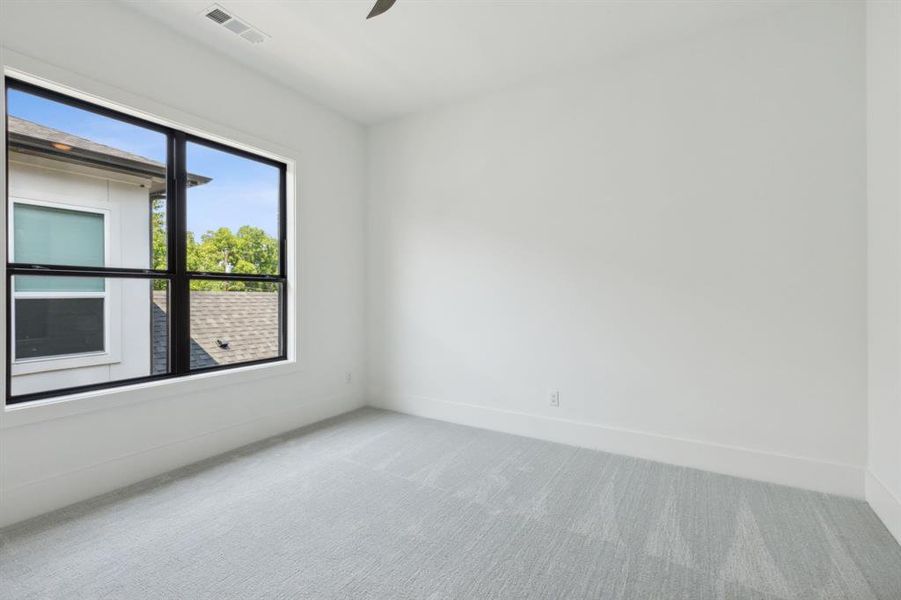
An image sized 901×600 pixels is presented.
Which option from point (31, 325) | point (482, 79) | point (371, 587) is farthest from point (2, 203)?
point (482, 79)

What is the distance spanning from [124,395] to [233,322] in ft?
2.94

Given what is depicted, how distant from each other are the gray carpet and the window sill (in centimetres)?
52

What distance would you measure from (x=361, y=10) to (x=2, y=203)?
2188mm

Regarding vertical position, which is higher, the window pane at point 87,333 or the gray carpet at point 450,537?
the window pane at point 87,333

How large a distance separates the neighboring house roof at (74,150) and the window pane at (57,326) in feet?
2.84

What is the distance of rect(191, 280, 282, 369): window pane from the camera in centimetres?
302

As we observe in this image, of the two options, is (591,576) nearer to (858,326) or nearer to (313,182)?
(858,326)

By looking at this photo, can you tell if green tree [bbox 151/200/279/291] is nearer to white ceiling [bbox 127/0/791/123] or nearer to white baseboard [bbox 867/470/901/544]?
white ceiling [bbox 127/0/791/123]

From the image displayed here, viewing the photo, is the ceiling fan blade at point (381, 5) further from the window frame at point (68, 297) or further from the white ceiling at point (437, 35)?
the window frame at point (68, 297)

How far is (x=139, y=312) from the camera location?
279 cm

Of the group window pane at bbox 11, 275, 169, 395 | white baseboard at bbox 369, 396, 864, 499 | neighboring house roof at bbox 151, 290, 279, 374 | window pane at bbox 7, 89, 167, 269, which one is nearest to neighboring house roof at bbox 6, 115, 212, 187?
window pane at bbox 7, 89, 167, 269

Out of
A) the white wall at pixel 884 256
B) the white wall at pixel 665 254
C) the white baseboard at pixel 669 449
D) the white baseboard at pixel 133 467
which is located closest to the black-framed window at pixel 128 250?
the white baseboard at pixel 133 467

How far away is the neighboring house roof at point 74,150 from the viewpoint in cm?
227

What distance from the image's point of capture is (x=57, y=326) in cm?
242
